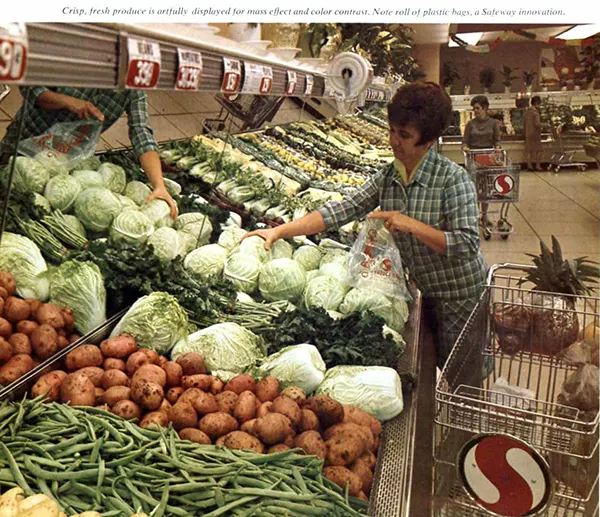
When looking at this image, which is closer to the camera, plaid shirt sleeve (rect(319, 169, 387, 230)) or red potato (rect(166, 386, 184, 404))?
red potato (rect(166, 386, 184, 404))

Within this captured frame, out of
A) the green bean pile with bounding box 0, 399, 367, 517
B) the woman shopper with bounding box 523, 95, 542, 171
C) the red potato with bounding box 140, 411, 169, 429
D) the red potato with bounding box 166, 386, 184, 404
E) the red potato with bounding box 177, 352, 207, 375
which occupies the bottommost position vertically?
the green bean pile with bounding box 0, 399, 367, 517

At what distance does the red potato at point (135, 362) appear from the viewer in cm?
186

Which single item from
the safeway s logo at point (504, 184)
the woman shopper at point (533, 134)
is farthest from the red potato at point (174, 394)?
the woman shopper at point (533, 134)

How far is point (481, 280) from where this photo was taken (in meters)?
2.55

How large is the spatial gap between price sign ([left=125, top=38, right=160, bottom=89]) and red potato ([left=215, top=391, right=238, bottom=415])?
0.94 m

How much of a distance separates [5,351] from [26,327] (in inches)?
5.4

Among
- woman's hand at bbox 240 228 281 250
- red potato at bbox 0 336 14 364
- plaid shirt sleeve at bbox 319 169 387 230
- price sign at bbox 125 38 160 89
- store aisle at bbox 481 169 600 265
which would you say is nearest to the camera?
price sign at bbox 125 38 160 89

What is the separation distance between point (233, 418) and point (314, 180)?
285cm

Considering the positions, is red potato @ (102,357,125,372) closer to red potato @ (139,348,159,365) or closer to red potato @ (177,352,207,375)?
red potato @ (139,348,159,365)

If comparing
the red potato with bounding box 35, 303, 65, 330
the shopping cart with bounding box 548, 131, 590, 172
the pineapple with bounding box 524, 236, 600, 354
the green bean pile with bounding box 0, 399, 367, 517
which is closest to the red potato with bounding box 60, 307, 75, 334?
the red potato with bounding box 35, 303, 65, 330

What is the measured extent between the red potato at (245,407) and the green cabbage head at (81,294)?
28.0 inches

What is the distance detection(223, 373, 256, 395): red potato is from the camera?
5.98 ft

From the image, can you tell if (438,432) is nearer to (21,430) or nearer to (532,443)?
(532,443)
